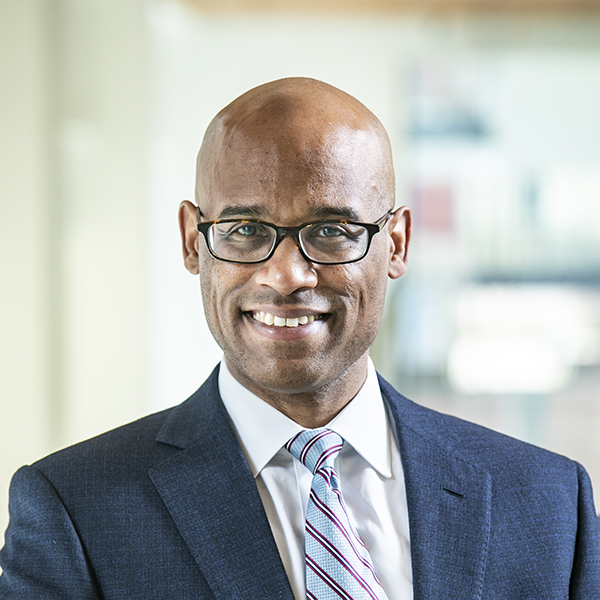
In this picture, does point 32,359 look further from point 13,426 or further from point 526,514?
point 526,514

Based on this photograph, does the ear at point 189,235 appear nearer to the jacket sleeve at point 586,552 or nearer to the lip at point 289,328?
the lip at point 289,328

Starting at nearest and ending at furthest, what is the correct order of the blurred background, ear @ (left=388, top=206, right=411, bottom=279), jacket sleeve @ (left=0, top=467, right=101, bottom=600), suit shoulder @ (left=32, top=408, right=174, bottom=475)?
jacket sleeve @ (left=0, top=467, right=101, bottom=600) < suit shoulder @ (left=32, top=408, right=174, bottom=475) < ear @ (left=388, top=206, right=411, bottom=279) < the blurred background

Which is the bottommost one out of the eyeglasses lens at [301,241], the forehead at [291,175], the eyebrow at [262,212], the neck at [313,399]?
the neck at [313,399]

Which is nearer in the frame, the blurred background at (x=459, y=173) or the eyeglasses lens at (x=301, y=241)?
the eyeglasses lens at (x=301, y=241)

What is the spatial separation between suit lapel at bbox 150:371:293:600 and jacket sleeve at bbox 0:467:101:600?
14cm

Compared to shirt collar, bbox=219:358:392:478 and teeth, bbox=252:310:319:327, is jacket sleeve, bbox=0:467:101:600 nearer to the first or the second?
shirt collar, bbox=219:358:392:478

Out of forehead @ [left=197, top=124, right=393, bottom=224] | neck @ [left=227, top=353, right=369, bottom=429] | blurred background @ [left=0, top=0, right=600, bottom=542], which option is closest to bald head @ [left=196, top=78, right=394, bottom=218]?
forehead @ [left=197, top=124, right=393, bottom=224]

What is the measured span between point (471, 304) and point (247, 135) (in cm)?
356

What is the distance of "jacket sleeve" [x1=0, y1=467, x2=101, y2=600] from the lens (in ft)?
3.53

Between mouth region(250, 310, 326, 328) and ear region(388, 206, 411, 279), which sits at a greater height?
ear region(388, 206, 411, 279)

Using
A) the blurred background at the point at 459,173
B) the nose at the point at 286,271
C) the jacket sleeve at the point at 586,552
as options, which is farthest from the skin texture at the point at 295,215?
the blurred background at the point at 459,173

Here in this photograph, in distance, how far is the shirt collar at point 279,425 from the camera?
1212 mm

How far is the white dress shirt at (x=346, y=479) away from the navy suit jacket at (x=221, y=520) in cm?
3

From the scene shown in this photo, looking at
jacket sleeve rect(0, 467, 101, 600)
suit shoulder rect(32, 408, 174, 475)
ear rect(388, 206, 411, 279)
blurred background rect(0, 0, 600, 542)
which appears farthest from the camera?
blurred background rect(0, 0, 600, 542)
